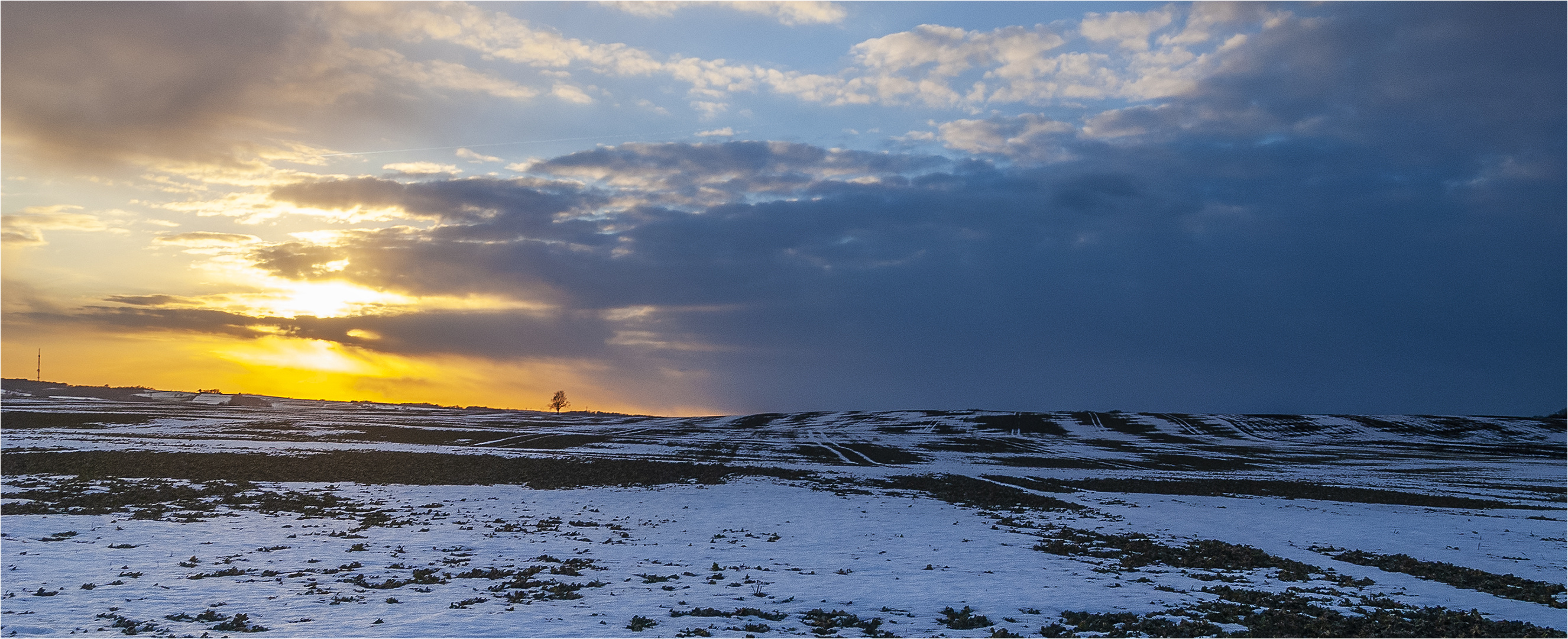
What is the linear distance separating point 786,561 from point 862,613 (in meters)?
4.80

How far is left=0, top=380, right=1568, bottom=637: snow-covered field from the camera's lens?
1415 cm

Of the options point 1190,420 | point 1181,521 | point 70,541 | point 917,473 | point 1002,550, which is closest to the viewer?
point 70,541

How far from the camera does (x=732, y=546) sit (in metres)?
21.4

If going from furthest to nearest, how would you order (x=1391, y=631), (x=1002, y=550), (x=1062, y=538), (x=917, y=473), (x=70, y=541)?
(x=917, y=473) → (x=1062, y=538) → (x=1002, y=550) → (x=70, y=541) → (x=1391, y=631)

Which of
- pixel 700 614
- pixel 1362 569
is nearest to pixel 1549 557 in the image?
pixel 1362 569

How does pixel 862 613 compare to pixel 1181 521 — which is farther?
pixel 1181 521

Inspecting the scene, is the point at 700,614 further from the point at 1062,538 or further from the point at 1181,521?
the point at 1181,521

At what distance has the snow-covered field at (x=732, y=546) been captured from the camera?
557 inches

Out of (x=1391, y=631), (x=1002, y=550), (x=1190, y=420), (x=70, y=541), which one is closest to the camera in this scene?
(x=1391, y=631)

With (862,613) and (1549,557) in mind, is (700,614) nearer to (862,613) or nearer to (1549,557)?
(862,613)

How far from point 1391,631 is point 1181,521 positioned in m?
14.1

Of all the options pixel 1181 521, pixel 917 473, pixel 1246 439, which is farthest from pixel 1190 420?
pixel 1181 521

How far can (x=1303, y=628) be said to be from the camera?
1398 centimetres

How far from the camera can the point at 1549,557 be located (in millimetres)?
22172
